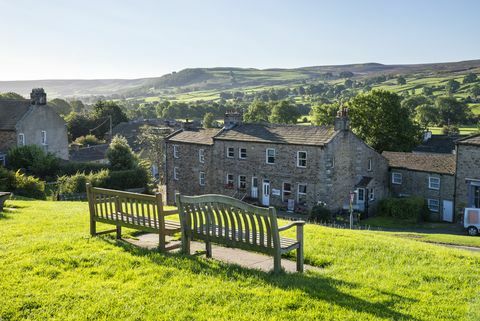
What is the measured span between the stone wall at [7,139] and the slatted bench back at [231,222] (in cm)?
4578

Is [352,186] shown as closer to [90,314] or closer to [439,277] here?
[439,277]

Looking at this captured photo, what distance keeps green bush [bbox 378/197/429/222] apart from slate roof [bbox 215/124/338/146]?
816 cm

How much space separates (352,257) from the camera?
10375 millimetres

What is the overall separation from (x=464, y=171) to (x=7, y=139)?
138ft

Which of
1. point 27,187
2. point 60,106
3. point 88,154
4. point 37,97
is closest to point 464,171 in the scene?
→ point 27,187

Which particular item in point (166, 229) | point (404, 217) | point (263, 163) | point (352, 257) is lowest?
point (404, 217)

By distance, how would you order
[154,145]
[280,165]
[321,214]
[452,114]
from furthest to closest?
[452,114]
[154,145]
[280,165]
[321,214]

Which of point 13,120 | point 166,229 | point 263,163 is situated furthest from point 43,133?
point 166,229

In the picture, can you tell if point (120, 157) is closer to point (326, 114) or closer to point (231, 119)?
point (231, 119)

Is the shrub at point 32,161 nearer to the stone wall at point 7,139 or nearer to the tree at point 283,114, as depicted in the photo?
the stone wall at point 7,139

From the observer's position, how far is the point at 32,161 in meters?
44.5

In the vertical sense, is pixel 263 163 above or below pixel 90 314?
below

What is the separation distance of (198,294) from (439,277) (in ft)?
14.6

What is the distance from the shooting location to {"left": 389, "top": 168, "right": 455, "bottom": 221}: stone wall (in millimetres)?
41656
